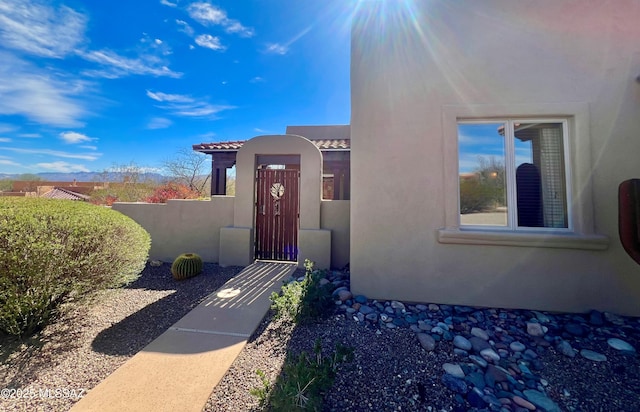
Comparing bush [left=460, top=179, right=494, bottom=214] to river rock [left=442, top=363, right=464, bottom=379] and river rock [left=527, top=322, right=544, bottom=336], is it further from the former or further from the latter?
river rock [left=442, top=363, right=464, bottom=379]

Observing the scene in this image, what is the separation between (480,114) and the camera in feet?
13.4

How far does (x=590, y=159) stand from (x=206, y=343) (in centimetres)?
655

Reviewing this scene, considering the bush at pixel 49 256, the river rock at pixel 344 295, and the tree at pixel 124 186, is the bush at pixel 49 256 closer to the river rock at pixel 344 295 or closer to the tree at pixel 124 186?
the river rock at pixel 344 295

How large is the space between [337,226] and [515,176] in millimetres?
4018

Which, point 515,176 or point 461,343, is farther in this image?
point 515,176

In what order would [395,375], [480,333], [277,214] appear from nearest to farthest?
[395,375] → [480,333] → [277,214]

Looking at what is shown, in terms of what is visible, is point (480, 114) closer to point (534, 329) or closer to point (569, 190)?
point (569, 190)

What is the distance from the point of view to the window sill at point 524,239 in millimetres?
3672

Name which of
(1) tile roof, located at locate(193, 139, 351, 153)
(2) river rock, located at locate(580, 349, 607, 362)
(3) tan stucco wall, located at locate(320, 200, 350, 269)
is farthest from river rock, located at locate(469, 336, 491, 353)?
(1) tile roof, located at locate(193, 139, 351, 153)

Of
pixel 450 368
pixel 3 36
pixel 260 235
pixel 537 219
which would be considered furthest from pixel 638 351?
pixel 3 36

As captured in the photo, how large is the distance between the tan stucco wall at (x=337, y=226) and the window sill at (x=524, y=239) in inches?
113

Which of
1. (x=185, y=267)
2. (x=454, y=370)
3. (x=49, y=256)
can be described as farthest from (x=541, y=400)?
(x=185, y=267)

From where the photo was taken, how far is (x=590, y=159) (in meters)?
3.79

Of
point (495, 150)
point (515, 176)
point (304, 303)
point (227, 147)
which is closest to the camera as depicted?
point (304, 303)
